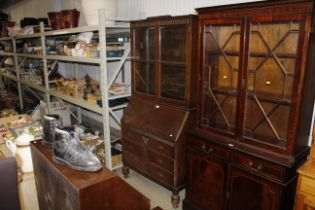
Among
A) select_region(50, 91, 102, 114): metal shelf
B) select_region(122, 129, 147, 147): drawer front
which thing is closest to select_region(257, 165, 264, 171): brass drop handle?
select_region(122, 129, 147, 147): drawer front

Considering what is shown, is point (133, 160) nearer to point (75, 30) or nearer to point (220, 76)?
point (220, 76)

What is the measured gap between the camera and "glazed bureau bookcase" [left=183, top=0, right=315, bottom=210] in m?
1.51

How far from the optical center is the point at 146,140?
95.9 inches

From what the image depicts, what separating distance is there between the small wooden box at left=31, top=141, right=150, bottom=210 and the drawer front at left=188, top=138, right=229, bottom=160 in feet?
2.43

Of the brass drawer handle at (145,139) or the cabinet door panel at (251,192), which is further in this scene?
the brass drawer handle at (145,139)

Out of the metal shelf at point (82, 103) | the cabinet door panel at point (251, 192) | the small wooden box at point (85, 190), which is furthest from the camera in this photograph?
the metal shelf at point (82, 103)

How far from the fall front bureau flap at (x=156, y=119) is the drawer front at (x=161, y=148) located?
7cm

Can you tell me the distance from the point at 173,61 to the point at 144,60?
40cm

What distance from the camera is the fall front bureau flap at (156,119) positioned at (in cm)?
219

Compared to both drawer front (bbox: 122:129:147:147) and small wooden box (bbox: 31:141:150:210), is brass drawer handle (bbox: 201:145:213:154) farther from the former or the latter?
small wooden box (bbox: 31:141:150:210)

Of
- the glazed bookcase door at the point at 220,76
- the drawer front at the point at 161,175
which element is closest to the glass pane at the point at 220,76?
the glazed bookcase door at the point at 220,76

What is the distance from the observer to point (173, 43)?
226 centimetres

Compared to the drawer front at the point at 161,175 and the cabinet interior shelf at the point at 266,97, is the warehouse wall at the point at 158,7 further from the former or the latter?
the drawer front at the point at 161,175

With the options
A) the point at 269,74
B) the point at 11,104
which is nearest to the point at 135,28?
the point at 269,74
